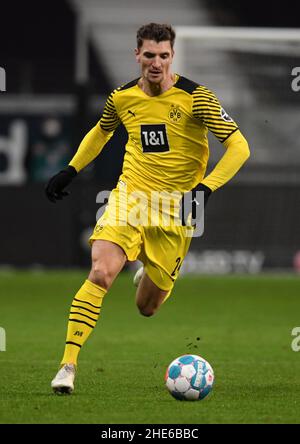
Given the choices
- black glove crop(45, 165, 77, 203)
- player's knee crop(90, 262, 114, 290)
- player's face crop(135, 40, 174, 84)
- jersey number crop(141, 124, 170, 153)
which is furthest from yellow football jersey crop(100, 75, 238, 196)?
player's knee crop(90, 262, 114, 290)

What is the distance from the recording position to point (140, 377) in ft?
26.0

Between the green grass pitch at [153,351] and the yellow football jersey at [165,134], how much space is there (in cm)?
140

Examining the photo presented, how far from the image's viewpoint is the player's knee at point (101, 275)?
706 centimetres

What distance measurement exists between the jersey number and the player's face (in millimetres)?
342

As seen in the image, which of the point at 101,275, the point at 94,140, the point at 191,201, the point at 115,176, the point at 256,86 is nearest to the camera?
the point at 101,275

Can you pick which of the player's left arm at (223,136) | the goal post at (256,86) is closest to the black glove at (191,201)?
the player's left arm at (223,136)

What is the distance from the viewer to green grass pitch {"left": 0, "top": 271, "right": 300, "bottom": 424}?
628cm

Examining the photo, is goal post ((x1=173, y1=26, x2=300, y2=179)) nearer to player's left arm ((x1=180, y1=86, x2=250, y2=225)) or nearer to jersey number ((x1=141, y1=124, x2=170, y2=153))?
jersey number ((x1=141, y1=124, x2=170, y2=153))

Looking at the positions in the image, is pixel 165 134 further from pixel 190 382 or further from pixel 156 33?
pixel 190 382

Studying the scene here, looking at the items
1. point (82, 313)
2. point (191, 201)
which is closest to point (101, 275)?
point (82, 313)

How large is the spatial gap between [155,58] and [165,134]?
58 cm

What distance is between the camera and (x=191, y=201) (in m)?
7.30

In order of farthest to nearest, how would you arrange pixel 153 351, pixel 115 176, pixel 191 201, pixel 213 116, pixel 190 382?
pixel 115 176, pixel 153 351, pixel 213 116, pixel 191 201, pixel 190 382

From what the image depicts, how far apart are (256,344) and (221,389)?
10.3 feet
